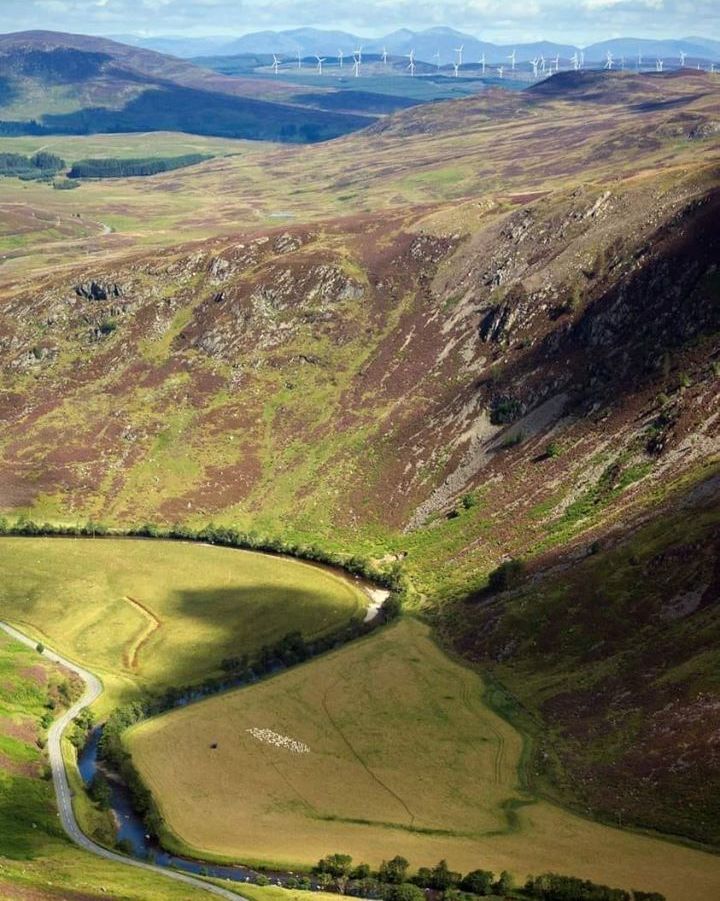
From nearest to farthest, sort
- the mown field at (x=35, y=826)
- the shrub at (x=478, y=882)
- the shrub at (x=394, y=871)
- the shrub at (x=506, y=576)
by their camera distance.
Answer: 1. the mown field at (x=35, y=826)
2. the shrub at (x=478, y=882)
3. the shrub at (x=394, y=871)
4. the shrub at (x=506, y=576)

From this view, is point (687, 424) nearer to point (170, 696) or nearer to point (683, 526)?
point (683, 526)

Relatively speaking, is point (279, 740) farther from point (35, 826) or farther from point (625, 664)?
point (625, 664)

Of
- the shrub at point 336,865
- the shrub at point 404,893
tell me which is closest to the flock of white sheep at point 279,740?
the shrub at point 336,865

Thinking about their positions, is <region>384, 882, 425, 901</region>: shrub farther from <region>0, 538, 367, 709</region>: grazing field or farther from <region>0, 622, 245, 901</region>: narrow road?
<region>0, 538, 367, 709</region>: grazing field

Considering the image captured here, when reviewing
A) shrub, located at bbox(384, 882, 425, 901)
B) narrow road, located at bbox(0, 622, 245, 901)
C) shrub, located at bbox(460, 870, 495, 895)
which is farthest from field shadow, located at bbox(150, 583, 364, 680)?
shrub, located at bbox(460, 870, 495, 895)

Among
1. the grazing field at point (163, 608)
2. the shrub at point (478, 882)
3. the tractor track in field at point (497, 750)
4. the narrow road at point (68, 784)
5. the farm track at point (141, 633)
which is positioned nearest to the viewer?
the shrub at point (478, 882)

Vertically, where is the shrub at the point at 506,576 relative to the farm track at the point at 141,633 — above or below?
above

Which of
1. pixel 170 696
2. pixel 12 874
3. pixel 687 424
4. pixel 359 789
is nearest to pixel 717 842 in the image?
pixel 359 789

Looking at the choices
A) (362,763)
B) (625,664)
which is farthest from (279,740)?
(625,664)

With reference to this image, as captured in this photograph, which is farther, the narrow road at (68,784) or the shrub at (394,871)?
the narrow road at (68,784)

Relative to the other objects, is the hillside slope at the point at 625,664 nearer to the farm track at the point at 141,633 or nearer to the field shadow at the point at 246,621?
the field shadow at the point at 246,621
